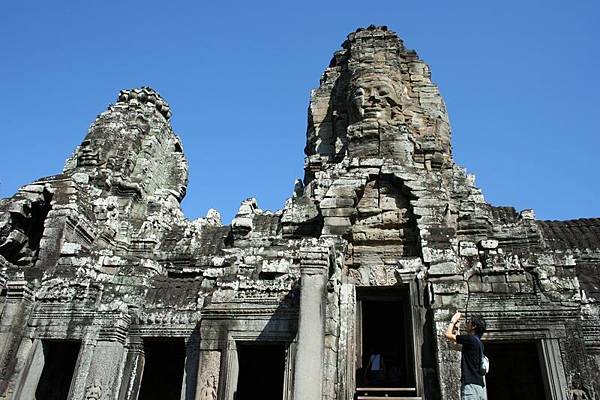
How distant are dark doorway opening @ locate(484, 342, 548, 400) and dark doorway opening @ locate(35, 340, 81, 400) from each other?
10.5 m

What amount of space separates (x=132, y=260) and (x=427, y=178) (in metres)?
7.94

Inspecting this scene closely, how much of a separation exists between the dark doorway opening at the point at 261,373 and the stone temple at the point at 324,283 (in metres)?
0.04

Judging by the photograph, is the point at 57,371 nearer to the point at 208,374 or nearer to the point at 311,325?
the point at 208,374

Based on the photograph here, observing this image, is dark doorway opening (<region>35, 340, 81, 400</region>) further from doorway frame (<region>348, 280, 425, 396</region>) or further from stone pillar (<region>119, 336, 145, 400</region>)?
doorway frame (<region>348, 280, 425, 396</region>)

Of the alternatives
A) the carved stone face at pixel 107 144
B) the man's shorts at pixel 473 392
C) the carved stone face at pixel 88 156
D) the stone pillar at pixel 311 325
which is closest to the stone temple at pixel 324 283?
the stone pillar at pixel 311 325

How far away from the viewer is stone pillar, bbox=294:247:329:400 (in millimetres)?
7914

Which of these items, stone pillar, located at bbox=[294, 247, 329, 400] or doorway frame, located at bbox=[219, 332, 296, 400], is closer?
stone pillar, located at bbox=[294, 247, 329, 400]

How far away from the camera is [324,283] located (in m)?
8.86

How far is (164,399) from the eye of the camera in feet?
46.8

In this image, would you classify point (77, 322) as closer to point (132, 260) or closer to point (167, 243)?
point (132, 260)

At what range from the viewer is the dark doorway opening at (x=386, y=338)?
407 inches

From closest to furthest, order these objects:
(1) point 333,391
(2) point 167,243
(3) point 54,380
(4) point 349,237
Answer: (1) point 333,391, (4) point 349,237, (3) point 54,380, (2) point 167,243

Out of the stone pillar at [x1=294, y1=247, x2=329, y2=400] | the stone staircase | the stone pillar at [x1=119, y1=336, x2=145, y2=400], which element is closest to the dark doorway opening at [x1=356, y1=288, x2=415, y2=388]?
the stone staircase

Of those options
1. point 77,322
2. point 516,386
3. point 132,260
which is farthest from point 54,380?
point 516,386
